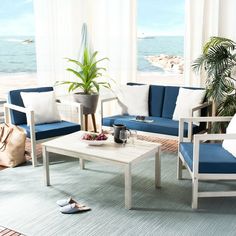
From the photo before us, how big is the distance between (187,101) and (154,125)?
1.71 ft

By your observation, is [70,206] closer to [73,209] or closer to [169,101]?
[73,209]

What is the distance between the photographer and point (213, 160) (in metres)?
2.82

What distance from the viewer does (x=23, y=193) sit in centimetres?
319

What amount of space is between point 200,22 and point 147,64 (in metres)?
1.17

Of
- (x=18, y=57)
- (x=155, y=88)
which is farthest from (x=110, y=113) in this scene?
(x=18, y=57)

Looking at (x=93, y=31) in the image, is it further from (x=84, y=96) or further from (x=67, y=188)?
(x=67, y=188)

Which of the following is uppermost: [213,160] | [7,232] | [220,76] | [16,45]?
[16,45]

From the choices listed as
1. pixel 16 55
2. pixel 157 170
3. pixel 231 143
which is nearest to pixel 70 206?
A: pixel 157 170

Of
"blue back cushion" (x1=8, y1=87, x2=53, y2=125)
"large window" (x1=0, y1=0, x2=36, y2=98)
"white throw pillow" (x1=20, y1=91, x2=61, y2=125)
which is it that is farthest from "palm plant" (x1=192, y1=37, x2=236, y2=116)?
"large window" (x1=0, y1=0, x2=36, y2=98)

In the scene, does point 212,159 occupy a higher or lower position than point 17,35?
lower

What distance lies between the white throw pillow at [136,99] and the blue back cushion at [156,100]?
0.21 ft

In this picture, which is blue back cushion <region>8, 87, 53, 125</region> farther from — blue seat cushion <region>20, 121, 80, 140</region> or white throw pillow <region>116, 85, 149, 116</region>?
white throw pillow <region>116, 85, 149, 116</region>

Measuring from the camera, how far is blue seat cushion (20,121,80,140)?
3920 mm

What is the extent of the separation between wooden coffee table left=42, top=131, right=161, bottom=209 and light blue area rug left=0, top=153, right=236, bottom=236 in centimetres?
→ 16
